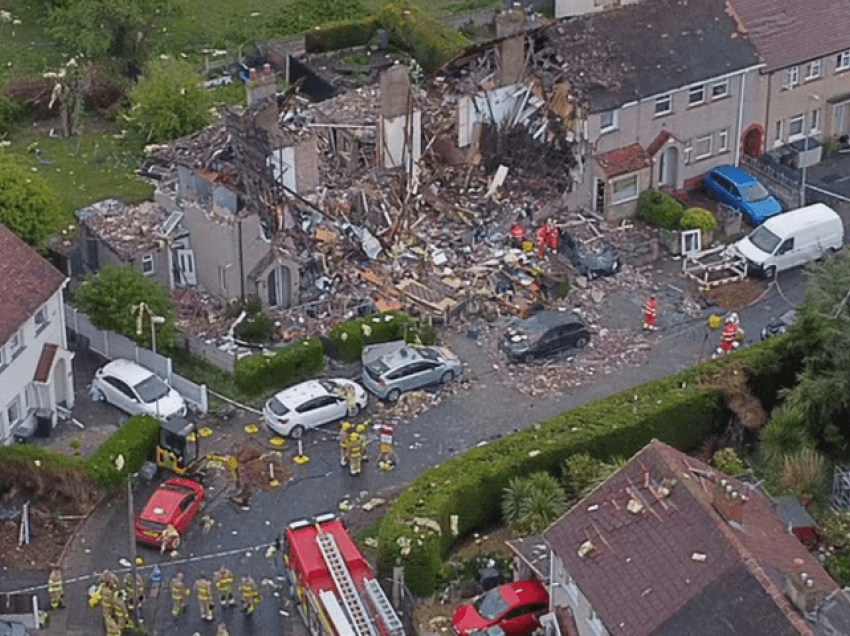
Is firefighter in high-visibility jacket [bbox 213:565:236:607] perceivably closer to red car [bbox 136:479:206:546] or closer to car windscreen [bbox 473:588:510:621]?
red car [bbox 136:479:206:546]

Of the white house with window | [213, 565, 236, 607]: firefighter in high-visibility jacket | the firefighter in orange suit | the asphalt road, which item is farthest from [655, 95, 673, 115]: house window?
[213, 565, 236, 607]: firefighter in high-visibility jacket

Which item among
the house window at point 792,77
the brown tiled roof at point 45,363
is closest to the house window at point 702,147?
the house window at point 792,77

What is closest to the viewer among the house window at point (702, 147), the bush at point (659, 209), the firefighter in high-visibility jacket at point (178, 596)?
the firefighter in high-visibility jacket at point (178, 596)

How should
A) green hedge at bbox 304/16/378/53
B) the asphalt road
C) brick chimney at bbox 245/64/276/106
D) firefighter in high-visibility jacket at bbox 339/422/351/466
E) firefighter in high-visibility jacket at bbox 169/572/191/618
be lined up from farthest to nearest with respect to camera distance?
green hedge at bbox 304/16/378/53
brick chimney at bbox 245/64/276/106
firefighter in high-visibility jacket at bbox 339/422/351/466
the asphalt road
firefighter in high-visibility jacket at bbox 169/572/191/618

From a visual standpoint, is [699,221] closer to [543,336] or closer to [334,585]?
[543,336]

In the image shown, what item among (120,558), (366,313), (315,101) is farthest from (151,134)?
(120,558)

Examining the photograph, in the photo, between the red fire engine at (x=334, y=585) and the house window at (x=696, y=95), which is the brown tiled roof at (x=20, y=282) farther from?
the house window at (x=696, y=95)
